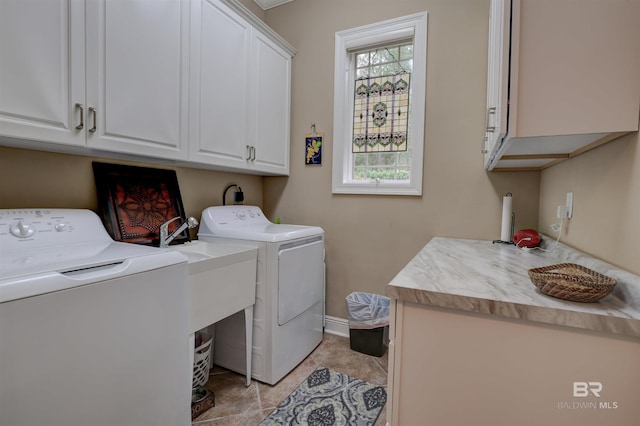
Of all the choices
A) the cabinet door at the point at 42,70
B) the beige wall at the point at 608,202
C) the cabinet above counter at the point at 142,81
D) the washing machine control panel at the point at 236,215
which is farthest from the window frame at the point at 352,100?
the cabinet door at the point at 42,70

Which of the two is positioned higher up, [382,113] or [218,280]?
[382,113]

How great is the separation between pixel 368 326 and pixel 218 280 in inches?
49.9

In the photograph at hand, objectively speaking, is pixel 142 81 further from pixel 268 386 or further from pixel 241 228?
pixel 268 386

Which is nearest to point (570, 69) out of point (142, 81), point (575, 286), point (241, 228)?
point (575, 286)

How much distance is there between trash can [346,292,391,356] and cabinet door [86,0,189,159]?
5.52ft

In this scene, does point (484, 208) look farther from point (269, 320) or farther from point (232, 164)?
point (232, 164)

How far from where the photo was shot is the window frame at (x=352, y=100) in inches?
90.6

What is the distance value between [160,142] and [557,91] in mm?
1816

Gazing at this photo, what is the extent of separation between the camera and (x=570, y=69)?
917 millimetres

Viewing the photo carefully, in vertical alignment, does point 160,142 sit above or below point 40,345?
above

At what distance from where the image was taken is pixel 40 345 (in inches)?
33.3

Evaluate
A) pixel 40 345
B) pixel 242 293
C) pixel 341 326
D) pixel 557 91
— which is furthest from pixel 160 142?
pixel 341 326

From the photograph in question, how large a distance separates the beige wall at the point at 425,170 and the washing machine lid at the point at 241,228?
0.44 meters

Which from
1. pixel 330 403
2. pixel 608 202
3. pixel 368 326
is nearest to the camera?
pixel 608 202
